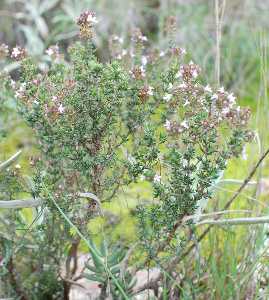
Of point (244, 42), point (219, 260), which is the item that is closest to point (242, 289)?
point (219, 260)

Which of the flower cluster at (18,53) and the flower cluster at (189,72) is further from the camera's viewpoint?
the flower cluster at (18,53)

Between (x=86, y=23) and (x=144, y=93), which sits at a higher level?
(x=86, y=23)

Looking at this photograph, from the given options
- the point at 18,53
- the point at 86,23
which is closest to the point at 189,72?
the point at 86,23

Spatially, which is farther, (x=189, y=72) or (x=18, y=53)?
(x=18, y=53)

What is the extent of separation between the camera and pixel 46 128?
66.4 inches

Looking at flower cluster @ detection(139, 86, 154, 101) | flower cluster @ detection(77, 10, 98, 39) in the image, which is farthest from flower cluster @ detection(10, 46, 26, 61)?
flower cluster @ detection(139, 86, 154, 101)

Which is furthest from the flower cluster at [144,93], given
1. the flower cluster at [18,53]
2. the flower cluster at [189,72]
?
the flower cluster at [18,53]

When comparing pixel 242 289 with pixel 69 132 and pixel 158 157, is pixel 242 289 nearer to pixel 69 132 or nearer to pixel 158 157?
pixel 158 157

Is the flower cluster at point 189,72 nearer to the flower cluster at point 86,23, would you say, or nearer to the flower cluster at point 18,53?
the flower cluster at point 86,23

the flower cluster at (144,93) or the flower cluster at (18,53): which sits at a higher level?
the flower cluster at (18,53)

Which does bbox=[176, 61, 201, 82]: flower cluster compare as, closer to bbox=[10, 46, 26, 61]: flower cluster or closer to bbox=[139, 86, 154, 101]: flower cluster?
bbox=[139, 86, 154, 101]: flower cluster

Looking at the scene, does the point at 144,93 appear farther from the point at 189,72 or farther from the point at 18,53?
the point at 18,53

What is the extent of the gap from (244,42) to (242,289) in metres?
2.97

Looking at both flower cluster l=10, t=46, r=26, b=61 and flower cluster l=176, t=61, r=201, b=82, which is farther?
flower cluster l=10, t=46, r=26, b=61
